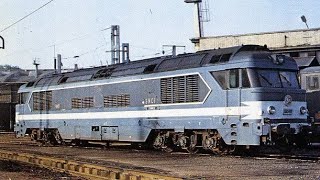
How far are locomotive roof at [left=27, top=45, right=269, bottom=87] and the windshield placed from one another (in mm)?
1279

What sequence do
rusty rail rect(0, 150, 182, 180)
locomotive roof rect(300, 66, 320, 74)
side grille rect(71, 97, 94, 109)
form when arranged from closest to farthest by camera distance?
rusty rail rect(0, 150, 182, 180)
locomotive roof rect(300, 66, 320, 74)
side grille rect(71, 97, 94, 109)

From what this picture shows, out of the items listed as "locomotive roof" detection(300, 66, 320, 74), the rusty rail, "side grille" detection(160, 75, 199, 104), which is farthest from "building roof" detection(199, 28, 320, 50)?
the rusty rail

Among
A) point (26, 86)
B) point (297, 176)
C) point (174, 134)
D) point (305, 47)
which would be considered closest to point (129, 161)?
point (174, 134)

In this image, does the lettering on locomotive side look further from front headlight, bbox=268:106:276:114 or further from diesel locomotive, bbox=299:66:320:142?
diesel locomotive, bbox=299:66:320:142

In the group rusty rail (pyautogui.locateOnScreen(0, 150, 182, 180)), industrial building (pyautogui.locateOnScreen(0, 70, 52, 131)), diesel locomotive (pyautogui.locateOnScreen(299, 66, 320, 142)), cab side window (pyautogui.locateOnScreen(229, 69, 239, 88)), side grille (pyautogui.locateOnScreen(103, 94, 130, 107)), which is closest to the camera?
rusty rail (pyautogui.locateOnScreen(0, 150, 182, 180))

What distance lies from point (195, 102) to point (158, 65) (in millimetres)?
3305

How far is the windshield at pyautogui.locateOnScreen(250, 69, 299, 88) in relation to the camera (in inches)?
760

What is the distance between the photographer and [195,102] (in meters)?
21.1

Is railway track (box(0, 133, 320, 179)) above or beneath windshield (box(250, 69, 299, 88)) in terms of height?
beneath

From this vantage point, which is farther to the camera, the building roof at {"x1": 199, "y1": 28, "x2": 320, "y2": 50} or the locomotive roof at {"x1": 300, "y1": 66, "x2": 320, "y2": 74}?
the building roof at {"x1": 199, "y1": 28, "x2": 320, "y2": 50}

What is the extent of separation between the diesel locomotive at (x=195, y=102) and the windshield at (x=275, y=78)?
0.04 m

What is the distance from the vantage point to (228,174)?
1440 centimetres

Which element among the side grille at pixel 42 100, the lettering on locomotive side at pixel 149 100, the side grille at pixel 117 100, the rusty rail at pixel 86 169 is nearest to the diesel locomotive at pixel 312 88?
the lettering on locomotive side at pixel 149 100

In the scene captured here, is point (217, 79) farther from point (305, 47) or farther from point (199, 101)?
point (305, 47)
